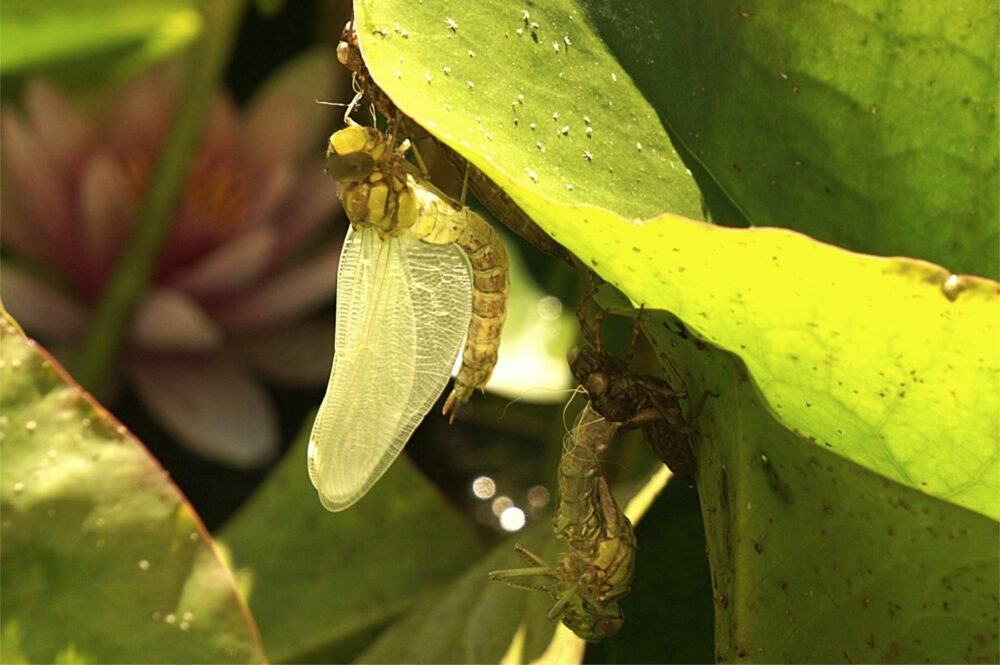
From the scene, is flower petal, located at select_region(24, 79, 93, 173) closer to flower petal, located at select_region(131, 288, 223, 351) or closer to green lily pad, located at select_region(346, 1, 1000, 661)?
flower petal, located at select_region(131, 288, 223, 351)

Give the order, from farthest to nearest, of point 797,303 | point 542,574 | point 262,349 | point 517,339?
1. point 262,349
2. point 517,339
3. point 542,574
4. point 797,303

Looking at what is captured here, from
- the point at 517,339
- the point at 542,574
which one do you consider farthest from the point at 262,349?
the point at 542,574

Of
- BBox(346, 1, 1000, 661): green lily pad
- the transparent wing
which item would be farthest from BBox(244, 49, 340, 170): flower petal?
BBox(346, 1, 1000, 661): green lily pad

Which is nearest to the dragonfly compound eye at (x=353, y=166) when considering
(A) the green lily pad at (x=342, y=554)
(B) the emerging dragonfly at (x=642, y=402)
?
(B) the emerging dragonfly at (x=642, y=402)

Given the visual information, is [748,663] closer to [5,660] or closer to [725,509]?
[725,509]

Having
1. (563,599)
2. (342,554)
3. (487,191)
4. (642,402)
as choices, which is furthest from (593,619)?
(342,554)

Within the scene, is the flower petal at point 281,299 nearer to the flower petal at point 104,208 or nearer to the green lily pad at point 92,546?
the flower petal at point 104,208
